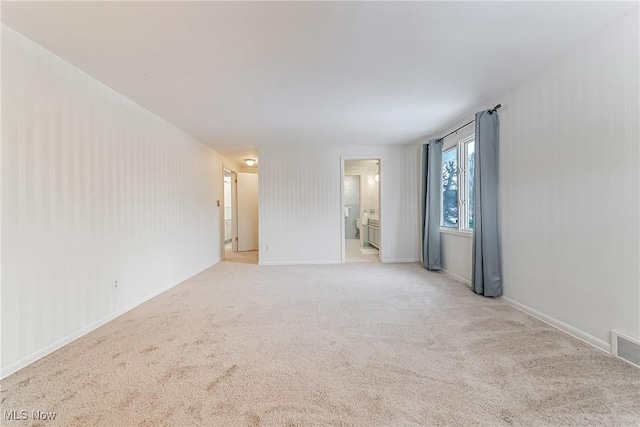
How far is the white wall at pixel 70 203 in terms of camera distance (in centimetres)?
177

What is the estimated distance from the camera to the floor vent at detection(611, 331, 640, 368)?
67.8 inches

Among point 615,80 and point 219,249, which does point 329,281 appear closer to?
point 219,249

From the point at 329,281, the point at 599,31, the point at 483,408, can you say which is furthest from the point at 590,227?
the point at 329,281

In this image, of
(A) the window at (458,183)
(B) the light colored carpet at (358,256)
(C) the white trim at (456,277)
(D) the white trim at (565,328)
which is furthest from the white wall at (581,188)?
(B) the light colored carpet at (358,256)

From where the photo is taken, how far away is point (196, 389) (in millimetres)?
1543

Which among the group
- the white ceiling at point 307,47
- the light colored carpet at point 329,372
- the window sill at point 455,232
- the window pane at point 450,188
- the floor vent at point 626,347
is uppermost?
the white ceiling at point 307,47

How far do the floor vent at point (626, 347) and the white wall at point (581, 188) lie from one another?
0.05m

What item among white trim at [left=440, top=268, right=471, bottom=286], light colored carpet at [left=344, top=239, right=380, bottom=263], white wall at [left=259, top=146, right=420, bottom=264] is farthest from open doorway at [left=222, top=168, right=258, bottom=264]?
white trim at [left=440, top=268, right=471, bottom=286]

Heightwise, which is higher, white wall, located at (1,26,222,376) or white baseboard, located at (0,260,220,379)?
white wall, located at (1,26,222,376)

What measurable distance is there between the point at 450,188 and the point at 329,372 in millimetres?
3681

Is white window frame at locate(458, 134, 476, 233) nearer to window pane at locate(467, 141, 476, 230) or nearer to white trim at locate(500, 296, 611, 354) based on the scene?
window pane at locate(467, 141, 476, 230)

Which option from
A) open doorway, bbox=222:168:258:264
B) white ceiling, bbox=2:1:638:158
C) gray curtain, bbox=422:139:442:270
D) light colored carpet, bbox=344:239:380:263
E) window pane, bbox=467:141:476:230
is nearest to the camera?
white ceiling, bbox=2:1:638:158

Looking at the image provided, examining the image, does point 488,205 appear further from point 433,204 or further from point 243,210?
point 243,210

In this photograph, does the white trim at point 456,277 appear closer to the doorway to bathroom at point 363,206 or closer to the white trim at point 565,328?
the white trim at point 565,328
